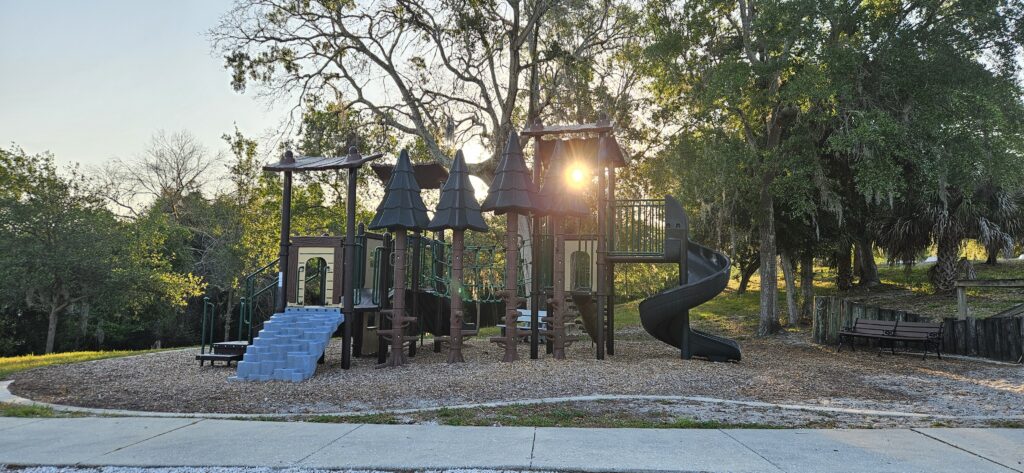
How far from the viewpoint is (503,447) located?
501 cm

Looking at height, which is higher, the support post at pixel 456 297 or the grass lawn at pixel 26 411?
the support post at pixel 456 297

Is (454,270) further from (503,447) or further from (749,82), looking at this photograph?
(749,82)

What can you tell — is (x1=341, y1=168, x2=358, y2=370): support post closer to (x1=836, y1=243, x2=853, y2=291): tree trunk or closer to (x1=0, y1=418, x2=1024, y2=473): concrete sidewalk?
(x1=0, y1=418, x2=1024, y2=473): concrete sidewalk

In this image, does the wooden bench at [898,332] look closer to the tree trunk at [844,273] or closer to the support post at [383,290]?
the support post at [383,290]

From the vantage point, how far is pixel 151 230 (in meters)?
25.9

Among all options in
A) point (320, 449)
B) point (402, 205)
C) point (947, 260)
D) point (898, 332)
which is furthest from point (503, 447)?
point (947, 260)

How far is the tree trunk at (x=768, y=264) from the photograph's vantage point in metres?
17.8

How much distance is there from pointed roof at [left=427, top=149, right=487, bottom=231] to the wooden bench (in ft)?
32.1

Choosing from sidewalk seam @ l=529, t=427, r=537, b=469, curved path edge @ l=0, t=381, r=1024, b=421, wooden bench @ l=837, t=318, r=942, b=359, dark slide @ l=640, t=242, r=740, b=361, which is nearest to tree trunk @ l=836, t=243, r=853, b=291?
wooden bench @ l=837, t=318, r=942, b=359

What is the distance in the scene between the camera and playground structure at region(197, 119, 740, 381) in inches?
421

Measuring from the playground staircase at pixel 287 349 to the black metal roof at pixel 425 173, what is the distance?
3946 millimetres

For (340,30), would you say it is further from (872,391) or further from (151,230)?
(872,391)

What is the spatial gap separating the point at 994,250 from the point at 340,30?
24355mm

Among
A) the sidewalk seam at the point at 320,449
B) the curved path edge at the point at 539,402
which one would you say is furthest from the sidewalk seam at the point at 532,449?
the curved path edge at the point at 539,402
